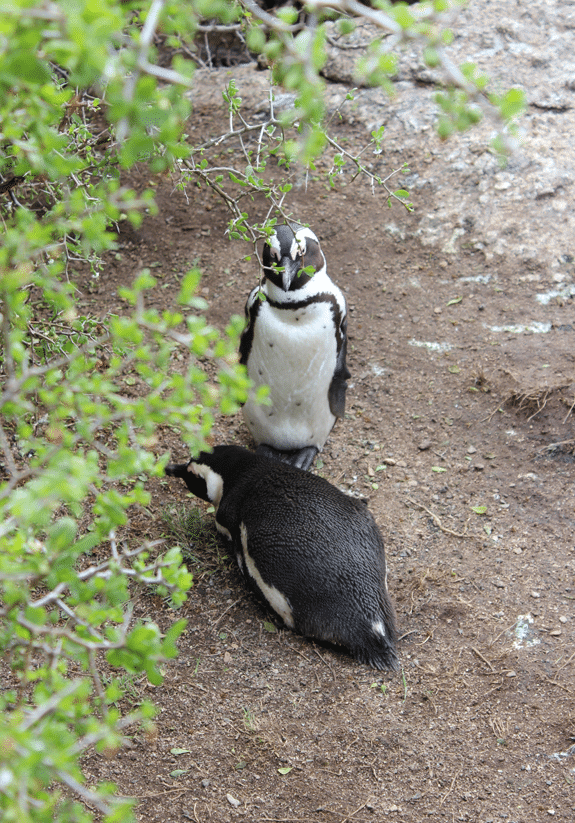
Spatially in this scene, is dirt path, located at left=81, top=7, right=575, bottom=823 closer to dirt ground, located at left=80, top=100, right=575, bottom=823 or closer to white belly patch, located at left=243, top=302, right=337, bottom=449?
dirt ground, located at left=80, top=100, right=575, bottom=823

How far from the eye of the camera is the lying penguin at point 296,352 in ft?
10.7

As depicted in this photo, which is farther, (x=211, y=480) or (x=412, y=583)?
(x=211, y=480)

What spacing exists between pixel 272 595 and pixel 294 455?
1.10 meters

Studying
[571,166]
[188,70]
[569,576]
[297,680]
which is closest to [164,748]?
[297,680]

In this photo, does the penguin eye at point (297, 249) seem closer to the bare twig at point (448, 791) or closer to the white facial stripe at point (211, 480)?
the white facial stripe at point (211, 480)

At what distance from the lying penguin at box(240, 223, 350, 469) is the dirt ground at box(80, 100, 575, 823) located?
0.25 metres

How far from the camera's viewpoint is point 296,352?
3354 mm

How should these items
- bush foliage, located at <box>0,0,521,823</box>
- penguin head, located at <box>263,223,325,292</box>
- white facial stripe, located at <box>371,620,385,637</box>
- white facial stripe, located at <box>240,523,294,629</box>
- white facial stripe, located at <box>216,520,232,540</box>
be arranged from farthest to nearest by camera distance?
white facial stripe, located at <box>216,520,232,540</box>
penguin head, located at <box>263,223,325,292</box>
white facial stripe, located at <box>240,523,294,629</box>
white facial stripe, located at <box>371,620,385,637</box>
bush foliage, located at <box>0,0,521,823</box>

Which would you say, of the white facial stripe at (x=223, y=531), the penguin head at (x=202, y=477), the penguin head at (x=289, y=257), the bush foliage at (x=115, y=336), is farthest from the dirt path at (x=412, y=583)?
the bush foliage at (x=115, y=336)

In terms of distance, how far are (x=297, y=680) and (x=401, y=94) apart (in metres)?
4.56

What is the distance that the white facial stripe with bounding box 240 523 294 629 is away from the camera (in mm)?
2662

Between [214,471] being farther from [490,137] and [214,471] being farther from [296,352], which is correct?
[490,137]

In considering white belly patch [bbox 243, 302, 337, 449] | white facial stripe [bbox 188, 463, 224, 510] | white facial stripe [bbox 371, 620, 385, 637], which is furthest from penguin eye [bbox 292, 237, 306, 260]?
white facial stripe [bbox 371, 620, 385, 637]

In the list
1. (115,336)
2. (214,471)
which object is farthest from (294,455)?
(115,336)
